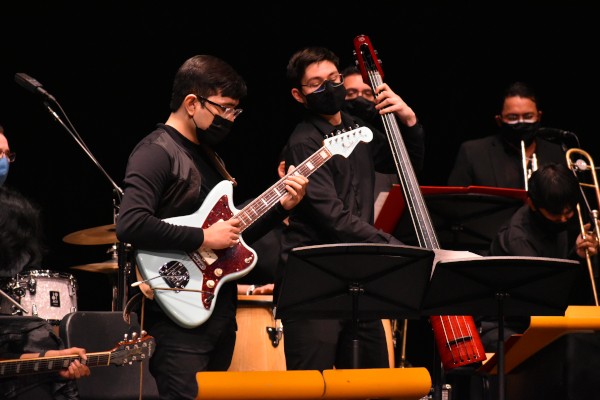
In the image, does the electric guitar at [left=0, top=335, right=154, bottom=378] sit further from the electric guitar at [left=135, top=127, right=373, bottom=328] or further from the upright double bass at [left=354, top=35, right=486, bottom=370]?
the upright double bass at [left=354, top=35, right=486, bottom=370]

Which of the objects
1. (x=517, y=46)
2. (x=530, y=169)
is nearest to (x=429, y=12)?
(x=517, y=46)

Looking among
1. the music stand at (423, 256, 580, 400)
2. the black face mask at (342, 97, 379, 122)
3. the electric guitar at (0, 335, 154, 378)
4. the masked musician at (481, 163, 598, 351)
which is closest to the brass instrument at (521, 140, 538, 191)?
the masked musician at (481, 163, 598, 351)

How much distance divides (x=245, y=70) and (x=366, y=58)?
2287 millimetres

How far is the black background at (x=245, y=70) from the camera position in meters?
6.22

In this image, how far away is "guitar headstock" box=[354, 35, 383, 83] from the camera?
441cm

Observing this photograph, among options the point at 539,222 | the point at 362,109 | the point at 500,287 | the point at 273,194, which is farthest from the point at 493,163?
the point at 273,194

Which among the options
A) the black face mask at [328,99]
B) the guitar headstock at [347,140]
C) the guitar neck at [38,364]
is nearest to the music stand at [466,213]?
the guitar headstock at [347,140]

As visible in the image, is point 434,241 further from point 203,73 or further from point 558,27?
point 558,27

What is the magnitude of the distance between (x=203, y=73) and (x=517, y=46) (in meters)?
3.95

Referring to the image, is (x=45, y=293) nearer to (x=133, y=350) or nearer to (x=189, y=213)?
(x=133, y=350)

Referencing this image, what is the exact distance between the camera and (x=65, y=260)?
6621 mm

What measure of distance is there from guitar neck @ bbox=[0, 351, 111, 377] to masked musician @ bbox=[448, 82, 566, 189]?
2.62m

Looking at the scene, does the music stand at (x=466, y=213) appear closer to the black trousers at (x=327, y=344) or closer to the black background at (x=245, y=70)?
the black trousers at (x=327, y=344)

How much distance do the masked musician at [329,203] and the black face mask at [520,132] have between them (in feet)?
5.74
